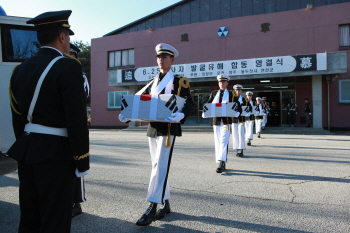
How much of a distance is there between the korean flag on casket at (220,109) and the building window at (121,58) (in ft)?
62.5

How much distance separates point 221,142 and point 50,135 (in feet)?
14.3

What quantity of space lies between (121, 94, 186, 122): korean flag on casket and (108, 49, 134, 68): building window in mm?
21437

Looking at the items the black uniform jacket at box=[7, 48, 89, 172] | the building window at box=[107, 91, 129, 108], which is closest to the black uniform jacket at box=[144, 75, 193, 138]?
the black uniform jacket at box=[7, 48, 89, 172]

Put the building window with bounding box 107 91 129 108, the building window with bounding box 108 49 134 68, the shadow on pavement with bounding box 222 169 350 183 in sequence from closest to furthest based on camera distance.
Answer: the shadow on pavement with bounding box 222 169 350 183 → the building window with bounding box 107 91 129 108 → the building window with bounding box 108 49 134 68

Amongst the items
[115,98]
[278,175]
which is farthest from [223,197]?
[115,98]

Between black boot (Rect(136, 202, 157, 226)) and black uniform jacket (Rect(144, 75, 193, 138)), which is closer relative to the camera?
black boot (Rect(136, 202, 157, 226))

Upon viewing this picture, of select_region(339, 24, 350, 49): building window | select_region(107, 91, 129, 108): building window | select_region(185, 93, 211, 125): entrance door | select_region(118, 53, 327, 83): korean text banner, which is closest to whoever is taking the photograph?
select_region(118, 53, 327, 83): korean text banner

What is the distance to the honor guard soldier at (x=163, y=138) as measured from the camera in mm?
3180

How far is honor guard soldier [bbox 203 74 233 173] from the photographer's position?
18.6 feet

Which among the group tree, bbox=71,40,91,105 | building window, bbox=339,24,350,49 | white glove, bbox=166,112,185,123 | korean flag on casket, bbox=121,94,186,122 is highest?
tree, bbox=71,40,91,105

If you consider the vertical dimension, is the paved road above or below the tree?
below

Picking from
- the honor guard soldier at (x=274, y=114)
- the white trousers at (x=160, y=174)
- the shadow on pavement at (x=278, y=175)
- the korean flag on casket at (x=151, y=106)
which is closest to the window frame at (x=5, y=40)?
the korean flag on casket at (x=151, y=106)

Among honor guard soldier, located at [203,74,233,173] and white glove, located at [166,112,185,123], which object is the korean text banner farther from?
white glove, located at [166,112,185,123]

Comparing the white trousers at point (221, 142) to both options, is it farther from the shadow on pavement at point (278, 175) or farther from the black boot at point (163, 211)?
the black boot at point (163, 211)
